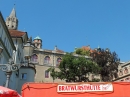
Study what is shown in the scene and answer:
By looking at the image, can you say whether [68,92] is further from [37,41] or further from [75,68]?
[37,41]

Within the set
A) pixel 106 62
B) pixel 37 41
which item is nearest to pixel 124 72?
pixel 106 62

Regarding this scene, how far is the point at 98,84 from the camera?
372 inches

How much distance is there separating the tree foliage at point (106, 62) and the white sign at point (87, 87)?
25369mm

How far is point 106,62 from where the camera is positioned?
35531mm

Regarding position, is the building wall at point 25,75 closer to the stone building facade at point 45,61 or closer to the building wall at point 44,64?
the building wall at point 44,64

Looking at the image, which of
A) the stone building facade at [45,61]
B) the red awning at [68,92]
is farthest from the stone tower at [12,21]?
the red awning at [68,92]

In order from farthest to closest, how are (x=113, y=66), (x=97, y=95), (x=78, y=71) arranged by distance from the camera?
1. (x=113, y=66)
2. (x=78, y=71)
3. (x=97, y=95)

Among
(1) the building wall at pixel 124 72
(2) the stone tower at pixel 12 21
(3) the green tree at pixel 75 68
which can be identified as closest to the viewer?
(3) the green tree at pixel 75 68

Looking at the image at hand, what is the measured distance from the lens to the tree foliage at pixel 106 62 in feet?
114

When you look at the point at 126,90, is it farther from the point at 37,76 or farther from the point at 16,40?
the point at 37,76

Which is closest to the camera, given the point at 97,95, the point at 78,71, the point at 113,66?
the point at 97,95

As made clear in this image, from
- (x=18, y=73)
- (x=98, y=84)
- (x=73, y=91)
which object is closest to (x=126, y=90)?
(x=98, y=84)

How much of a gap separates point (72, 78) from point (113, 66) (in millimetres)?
8162

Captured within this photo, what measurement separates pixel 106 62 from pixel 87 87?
27.0m
